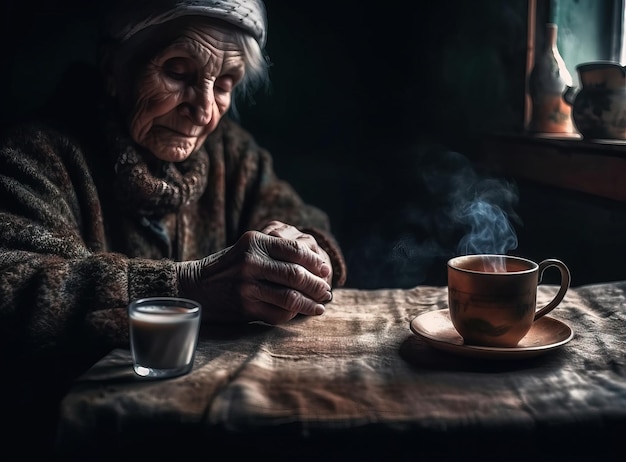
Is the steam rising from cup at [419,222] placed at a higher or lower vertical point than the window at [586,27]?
lower

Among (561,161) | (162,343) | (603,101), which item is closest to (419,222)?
(561,161)

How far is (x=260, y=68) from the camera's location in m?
2.07

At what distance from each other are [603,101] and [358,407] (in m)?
1.44

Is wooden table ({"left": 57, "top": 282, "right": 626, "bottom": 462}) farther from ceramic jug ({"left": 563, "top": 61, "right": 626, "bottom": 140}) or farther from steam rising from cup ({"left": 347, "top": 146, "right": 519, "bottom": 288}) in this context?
steam rising from cup ({"left": 347, "top": 146, "right": 519, "bottom": 288})

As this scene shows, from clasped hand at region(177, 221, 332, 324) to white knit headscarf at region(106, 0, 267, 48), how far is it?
0.72 meters

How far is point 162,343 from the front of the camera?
1.01 meters

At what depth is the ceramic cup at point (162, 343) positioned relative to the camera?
1.00m

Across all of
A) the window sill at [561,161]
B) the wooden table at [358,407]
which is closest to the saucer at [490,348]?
the wooden table at [358,407]

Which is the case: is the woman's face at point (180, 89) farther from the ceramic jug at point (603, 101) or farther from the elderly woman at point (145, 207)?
the ceramic jug at point (603, 101)

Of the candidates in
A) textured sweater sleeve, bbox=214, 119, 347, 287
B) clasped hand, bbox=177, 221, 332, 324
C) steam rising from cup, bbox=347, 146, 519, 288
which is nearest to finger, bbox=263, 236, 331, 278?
clasped hand, bbox=177, 221, 332, 324

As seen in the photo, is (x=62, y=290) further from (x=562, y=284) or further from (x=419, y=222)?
(x=419, y=222)

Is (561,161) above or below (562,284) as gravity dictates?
above

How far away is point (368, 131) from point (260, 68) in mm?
625

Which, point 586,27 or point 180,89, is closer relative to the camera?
point 180,89
